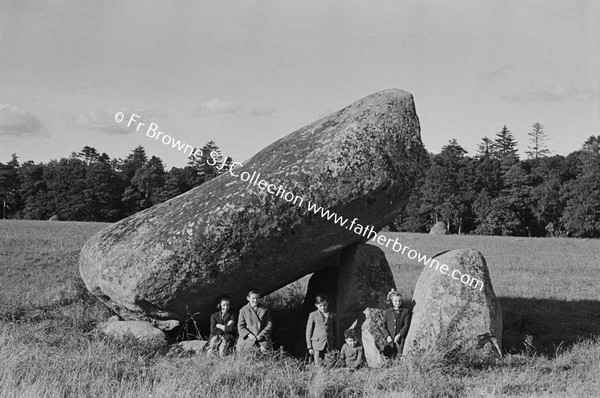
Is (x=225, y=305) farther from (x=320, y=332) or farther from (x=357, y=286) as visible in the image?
(x=357, y=286)

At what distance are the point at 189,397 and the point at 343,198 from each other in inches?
154

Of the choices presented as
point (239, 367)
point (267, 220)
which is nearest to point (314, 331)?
point (239, 367)

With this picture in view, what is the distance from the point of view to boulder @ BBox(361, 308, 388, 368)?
886 centimetres

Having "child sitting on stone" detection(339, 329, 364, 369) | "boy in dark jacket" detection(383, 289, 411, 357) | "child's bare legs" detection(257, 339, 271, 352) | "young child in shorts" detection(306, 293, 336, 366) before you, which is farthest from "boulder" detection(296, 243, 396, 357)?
"child's bare legs" detection(257, 339, 271, 352)

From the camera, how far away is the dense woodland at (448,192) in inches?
2244

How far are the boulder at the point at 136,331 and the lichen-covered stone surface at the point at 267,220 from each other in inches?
11.0

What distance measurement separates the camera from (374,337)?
9070 mm

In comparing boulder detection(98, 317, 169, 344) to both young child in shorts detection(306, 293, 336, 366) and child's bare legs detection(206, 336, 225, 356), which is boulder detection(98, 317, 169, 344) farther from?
young child in shorts detection(306, 293, 336, 366)

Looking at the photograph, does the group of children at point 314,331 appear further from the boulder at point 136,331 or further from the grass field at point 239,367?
the boulder at point 136,331

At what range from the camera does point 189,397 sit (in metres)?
6.45

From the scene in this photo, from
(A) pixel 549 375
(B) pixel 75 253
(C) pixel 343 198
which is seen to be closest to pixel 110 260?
(C) pixel 343 198

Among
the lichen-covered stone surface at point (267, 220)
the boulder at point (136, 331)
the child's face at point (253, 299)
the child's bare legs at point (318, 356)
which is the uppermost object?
the lichen-covered stone surface at point (267, 220)

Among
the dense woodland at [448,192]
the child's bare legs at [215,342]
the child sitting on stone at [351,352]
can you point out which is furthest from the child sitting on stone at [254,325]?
the dense woodland at [448,192]

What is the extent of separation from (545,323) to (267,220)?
6853mm
